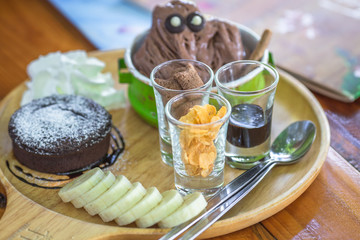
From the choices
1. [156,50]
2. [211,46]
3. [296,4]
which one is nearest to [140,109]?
[156,50]

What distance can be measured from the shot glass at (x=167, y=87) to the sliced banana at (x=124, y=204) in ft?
0.88

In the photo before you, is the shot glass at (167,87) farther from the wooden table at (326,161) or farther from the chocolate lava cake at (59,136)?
the wooden table at (326,161)

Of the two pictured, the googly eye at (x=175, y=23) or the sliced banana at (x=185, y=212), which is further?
the googly eye at (x=175, y=23)

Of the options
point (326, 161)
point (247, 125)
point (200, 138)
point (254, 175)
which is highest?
point (200, 138)

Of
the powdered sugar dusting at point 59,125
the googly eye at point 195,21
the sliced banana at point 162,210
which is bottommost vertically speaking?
the sliced banana at point 162,210

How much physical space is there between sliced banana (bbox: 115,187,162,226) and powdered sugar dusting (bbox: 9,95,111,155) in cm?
34

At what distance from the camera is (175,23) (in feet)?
5.45

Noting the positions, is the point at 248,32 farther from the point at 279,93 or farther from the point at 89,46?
the point at 89,46

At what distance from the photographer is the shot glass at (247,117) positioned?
142 centimetres

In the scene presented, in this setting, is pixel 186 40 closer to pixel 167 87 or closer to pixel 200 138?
pixel 167 87

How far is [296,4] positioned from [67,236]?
1962 mm

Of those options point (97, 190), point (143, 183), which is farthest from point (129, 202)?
point (143, 183)

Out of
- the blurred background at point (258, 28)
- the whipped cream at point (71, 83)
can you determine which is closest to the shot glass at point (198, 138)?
the whipped cream at point (71, 83)

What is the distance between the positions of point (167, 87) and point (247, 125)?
0.90 ft
